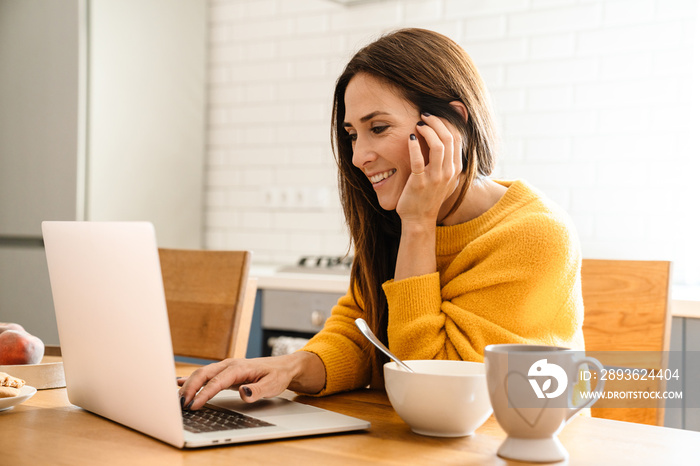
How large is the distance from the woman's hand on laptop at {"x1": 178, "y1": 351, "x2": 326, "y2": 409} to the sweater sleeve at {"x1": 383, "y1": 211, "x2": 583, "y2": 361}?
0.17m

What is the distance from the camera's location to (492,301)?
118 centimetres

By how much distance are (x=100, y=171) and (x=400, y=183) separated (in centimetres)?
193

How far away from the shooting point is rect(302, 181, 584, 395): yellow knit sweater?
1163 millimetres

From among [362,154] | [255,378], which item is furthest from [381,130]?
[255,378]

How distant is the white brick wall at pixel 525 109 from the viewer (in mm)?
2410

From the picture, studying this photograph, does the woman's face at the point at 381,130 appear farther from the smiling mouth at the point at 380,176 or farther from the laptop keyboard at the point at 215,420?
the laptop keyboard at the point at 215,420

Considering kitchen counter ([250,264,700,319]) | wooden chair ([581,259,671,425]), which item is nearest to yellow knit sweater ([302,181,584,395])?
wooden chair ([581,259,671,425])

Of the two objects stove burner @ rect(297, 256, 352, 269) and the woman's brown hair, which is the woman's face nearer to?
the woman's brown hair

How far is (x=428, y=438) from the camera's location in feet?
2.72

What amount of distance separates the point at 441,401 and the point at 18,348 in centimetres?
66

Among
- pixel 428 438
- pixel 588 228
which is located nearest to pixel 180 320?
pixel 428 438

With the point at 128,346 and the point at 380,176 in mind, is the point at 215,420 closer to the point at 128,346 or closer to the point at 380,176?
the point at 128,346

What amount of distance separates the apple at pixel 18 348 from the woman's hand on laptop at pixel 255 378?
0.25 m

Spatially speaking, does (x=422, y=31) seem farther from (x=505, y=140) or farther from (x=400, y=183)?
(x=505, y=140)
